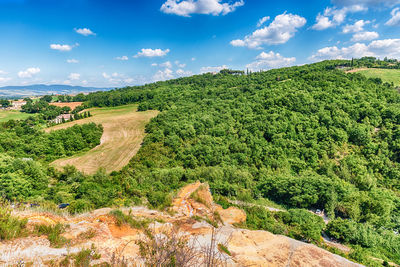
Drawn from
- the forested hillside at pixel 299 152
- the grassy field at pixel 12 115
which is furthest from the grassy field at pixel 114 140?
the grassy field at pixel 12 115

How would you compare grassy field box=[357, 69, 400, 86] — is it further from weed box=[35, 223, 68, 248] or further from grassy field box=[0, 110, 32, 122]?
grassy field box=[0, 110, 32, 122]

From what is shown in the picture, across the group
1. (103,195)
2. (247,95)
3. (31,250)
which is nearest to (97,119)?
(103,195)

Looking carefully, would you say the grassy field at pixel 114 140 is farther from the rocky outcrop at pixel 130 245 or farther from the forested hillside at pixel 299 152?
the rocky outcrop at pixel 130 245

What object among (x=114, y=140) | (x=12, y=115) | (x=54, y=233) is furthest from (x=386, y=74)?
(x=12, y=115)

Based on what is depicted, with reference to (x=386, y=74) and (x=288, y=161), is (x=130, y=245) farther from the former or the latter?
(x=386, y=74)

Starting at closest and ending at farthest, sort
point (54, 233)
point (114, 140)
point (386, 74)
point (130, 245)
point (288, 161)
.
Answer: point (54, 233), point (130, 245), point (288, 161), point (114, 140), point (386, 74)

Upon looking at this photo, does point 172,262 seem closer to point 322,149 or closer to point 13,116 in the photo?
point 322,149
